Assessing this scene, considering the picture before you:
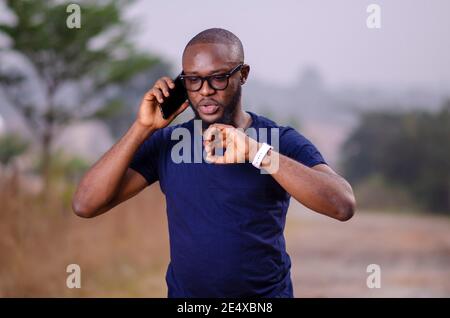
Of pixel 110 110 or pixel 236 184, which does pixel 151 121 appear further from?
pixel 110 110

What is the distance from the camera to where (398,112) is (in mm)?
21203

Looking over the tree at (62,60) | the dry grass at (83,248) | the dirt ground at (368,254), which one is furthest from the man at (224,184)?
the tree at (62,60)

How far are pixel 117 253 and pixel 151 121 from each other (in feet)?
20.4

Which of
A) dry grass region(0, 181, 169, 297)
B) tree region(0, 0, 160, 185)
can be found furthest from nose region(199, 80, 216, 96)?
tree region(0, 0, 160, 185)

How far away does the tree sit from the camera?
14.6 metres

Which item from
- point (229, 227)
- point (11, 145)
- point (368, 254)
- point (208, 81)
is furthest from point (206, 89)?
point (11, 145)

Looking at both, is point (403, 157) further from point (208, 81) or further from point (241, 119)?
point (208, 81)

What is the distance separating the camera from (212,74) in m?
2.56

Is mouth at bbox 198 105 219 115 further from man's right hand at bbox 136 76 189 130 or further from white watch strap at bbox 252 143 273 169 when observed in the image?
white watch strap at bbox 252 143 273 169

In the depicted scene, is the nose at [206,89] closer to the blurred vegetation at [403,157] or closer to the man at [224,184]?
the man at [224,184]

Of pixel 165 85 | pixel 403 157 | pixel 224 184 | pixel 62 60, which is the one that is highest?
pixel 62 60

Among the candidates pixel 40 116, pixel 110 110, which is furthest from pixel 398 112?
pixel 40 116

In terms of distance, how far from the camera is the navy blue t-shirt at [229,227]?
2.48 meters

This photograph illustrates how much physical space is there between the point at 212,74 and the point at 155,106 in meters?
0.21
